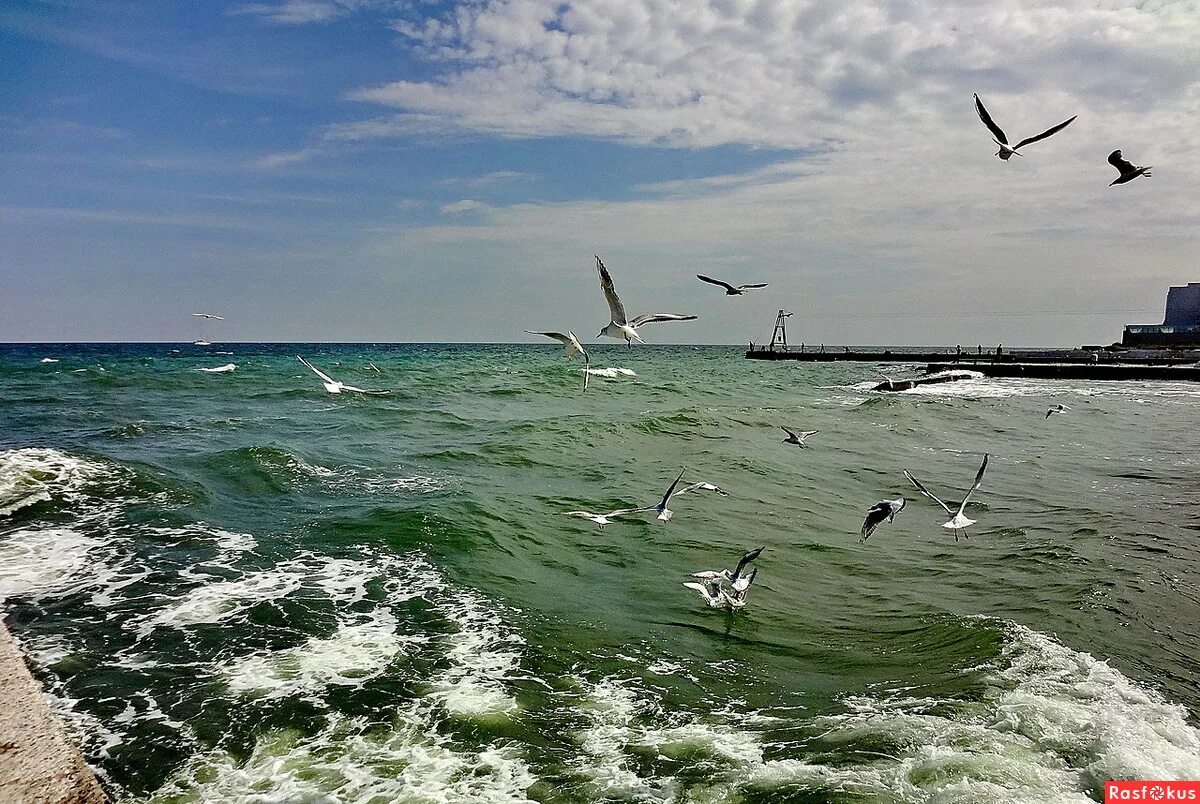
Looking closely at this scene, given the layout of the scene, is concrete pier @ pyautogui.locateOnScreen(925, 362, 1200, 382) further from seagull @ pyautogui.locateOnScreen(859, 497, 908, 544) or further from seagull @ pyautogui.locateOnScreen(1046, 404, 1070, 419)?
seagull @ pyautogui.locateOnScreen(859, 497, 908, 544)

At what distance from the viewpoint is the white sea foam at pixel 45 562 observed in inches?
299

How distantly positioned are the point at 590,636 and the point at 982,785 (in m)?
3.45

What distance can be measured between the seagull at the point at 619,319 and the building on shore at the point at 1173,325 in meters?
75.6

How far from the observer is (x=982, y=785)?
430cm

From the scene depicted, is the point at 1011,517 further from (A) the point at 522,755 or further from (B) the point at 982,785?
(A) the point at 522,755

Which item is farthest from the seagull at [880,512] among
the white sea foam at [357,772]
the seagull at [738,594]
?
the white sea foam at [357,772]

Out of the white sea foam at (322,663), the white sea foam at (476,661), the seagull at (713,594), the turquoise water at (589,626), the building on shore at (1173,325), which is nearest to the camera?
the turquoise water at (589,626)

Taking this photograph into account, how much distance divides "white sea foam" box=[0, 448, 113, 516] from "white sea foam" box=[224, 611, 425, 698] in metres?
7.04

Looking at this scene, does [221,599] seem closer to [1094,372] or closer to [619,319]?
[619,319]

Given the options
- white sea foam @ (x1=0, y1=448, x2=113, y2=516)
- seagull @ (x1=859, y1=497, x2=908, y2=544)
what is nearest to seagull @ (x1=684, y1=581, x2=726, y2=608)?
seagull @ (x1=859, y1=497, x2=908, y2=544)

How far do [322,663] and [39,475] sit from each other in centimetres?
908

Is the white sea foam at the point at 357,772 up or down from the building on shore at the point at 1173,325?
down

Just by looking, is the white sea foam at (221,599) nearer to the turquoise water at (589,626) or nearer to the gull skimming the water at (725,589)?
the turquoise water at (589,626)

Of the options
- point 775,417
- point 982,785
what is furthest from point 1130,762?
point 775,417
